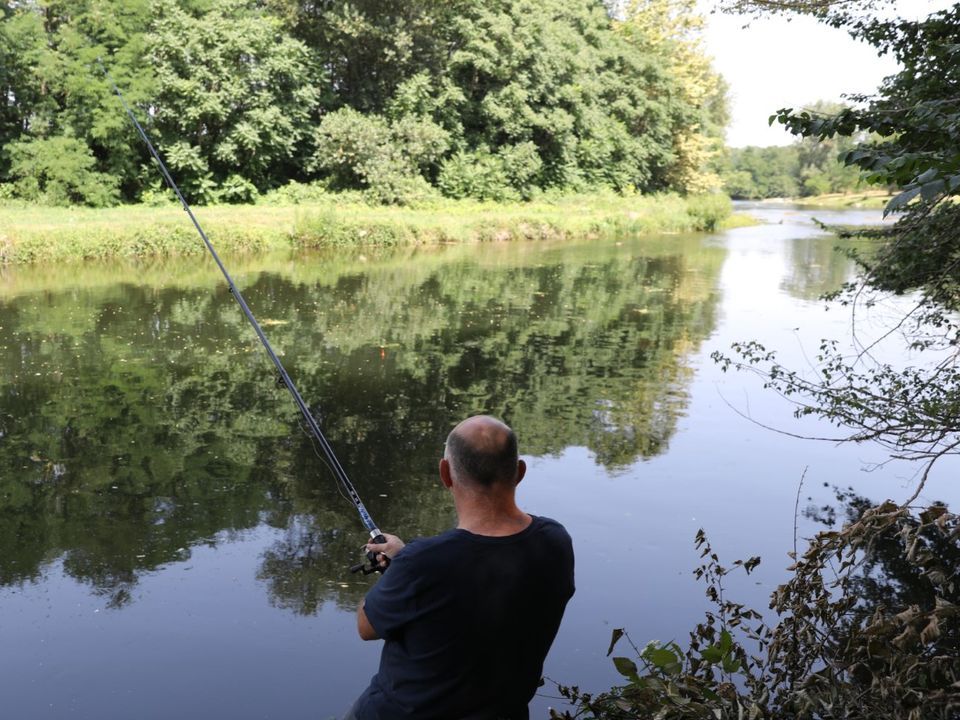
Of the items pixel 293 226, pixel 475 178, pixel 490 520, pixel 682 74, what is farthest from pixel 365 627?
pixel 682 74

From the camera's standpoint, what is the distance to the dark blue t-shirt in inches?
96.3

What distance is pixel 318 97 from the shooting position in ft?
103

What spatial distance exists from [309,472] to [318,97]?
26.2 m

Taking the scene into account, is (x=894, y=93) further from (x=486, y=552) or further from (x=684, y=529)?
(x=486, y=552)

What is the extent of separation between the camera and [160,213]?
22984 mm

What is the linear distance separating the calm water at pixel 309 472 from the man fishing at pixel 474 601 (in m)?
1.95

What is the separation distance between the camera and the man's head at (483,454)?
2.54 meters

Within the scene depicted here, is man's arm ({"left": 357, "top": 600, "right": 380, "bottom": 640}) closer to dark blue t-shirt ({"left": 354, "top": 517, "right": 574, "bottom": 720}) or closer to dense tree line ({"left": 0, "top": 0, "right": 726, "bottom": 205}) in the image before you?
dark blue t-shirt ({"left": 354, "top": 517, "right": 574, "bottom": 720})

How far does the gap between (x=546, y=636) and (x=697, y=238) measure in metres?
31.9

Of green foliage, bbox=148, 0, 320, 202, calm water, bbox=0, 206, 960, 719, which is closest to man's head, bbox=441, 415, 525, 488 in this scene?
calm water, bbox=0, 206, 960, 719

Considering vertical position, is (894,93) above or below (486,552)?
above

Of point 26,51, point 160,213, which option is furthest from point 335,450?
point 26,51

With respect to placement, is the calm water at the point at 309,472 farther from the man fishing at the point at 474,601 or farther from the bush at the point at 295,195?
the bush at the point at 295,195

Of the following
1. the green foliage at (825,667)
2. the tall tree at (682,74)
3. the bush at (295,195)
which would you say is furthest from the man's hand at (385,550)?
the tall tree at (682,74)
